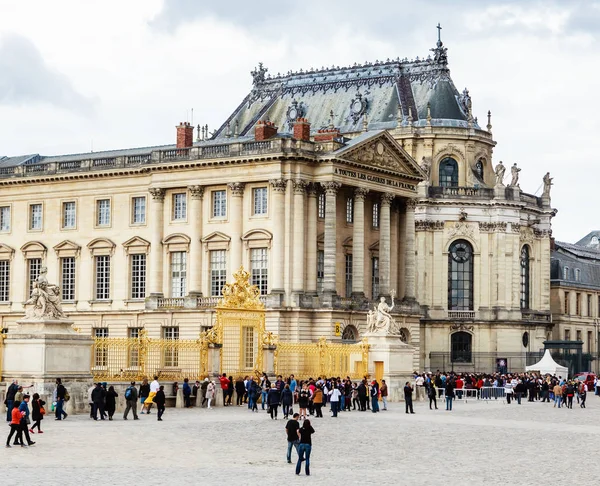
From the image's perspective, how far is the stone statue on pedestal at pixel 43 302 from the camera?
1886 inches

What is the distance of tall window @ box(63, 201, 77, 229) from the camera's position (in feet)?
275

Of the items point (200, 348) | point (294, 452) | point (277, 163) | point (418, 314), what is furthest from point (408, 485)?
point (418, 314)

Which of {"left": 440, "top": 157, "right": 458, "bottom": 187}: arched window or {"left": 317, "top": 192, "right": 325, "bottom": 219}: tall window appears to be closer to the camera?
{"left": 317, "top": 192, "right": 325, "bottom": 219}: tall window

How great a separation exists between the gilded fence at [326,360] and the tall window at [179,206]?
19.0 m

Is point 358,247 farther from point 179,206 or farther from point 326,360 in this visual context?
point 326,360

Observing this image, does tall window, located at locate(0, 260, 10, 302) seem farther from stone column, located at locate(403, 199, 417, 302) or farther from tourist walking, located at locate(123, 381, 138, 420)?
tourist walking, located at locate(123, 381, 138, 420)

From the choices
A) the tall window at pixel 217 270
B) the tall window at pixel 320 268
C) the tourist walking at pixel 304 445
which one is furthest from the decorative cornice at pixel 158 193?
the tourist walking at pixel 304 445

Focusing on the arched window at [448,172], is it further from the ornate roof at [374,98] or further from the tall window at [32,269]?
the tall window at [32,269]

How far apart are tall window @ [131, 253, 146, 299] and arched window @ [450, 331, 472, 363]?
27544 millimetres

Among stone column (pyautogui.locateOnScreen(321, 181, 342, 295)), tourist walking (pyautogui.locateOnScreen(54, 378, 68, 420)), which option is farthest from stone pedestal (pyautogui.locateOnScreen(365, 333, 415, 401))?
tourist walking (pyautogui.locateOnScreen(54, 378, 68, 420))

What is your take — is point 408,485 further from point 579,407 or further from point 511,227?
point 511,227

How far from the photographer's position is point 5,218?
86.5 metres

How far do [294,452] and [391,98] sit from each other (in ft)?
234

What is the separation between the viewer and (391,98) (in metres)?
102
